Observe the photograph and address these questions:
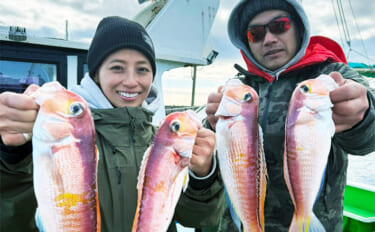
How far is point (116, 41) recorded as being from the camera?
2.36 meters

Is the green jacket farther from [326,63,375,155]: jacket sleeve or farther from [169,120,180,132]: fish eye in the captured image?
[326,63,375,155]: jacket sleeve

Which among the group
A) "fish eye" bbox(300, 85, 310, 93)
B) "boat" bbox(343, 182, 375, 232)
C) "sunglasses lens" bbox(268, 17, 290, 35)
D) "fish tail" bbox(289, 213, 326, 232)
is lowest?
"boat" bbox(343, 182, 375, 232)

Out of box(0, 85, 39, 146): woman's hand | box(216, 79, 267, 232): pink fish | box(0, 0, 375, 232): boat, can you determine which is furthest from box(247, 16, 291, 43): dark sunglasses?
box(0, 0, 375, 232): boat

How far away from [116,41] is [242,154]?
1442mm

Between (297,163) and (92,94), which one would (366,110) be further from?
(92,94)

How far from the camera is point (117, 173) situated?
2137 millimetres

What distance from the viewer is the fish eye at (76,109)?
4.74 feet

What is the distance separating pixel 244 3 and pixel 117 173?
221cm

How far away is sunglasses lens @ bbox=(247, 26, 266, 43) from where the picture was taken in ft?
8.46

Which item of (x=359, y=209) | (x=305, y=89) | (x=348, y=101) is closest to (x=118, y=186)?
(x=305, y=89)

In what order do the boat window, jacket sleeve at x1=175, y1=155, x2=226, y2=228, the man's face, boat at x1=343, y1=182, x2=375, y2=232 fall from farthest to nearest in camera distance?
boat at x1=343, y1=182, x2=375, y2=232 < the boat window < the man's face < jacket sleeve at x1=175, y1=155, x2=226, y2=228

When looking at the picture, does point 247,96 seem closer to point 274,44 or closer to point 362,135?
point 362,135

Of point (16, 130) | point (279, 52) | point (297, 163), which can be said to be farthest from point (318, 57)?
point (16, 130)

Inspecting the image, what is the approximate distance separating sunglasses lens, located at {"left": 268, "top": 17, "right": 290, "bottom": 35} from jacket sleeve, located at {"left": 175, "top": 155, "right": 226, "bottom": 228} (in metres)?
1.43
